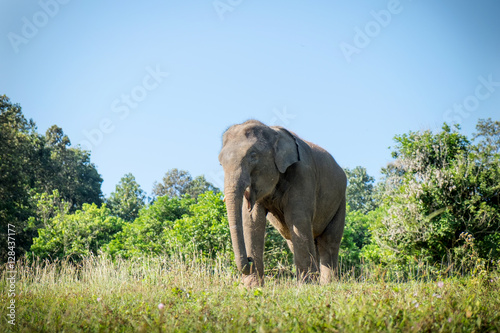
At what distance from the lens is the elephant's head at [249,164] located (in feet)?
28.5

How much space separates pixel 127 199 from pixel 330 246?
145ft

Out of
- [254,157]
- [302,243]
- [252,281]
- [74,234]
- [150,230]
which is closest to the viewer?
[252,281]

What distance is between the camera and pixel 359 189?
67562 millimetres

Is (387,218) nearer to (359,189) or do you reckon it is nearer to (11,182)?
(11,182)

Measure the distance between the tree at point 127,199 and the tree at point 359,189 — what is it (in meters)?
27.1

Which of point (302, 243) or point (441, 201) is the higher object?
point (441, 201)

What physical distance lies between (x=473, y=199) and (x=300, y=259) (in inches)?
463

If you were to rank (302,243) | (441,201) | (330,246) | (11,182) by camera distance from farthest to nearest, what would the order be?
(11,182)
(441,201)
(330,246)
(302,243)

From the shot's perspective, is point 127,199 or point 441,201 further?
point 127,199

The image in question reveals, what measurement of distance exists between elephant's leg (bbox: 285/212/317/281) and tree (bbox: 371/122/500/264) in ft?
30.5

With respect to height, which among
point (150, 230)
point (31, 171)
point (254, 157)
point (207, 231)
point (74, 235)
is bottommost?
point (254, 157)

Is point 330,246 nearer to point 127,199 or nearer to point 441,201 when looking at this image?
point 441,201

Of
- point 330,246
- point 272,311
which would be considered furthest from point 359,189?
point 272,311

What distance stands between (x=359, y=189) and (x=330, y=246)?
57101 millimetres
